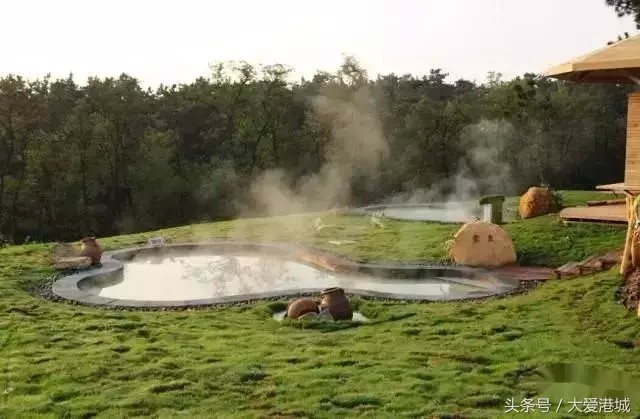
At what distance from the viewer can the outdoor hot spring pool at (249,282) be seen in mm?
8492

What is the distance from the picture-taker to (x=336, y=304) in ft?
23.8

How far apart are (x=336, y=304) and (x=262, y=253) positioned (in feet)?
18.4

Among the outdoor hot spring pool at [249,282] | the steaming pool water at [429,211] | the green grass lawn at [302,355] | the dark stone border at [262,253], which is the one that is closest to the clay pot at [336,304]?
the green grass lawn at [302,355]

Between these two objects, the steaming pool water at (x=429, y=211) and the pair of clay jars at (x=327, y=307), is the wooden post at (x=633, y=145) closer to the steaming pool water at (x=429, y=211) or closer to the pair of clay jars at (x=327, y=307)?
the pair of clay jars at (x=327, y=307)

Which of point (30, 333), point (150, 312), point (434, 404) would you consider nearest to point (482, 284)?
point (150, 312)

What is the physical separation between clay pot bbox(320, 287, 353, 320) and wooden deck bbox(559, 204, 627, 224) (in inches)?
230

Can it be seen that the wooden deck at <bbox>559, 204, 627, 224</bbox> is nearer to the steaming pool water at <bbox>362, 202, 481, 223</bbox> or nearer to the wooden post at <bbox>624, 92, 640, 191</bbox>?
the wooden post at <bbox>624, 92, 640, 191</bbox>

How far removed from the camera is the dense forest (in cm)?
2475

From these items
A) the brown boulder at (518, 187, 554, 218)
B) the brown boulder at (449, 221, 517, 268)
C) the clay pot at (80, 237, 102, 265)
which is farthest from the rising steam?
the brown boulder at (449, 221, 517, 268)

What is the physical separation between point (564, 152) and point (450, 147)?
14.6 ft

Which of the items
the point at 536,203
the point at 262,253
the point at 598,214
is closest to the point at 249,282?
the point at 262,253

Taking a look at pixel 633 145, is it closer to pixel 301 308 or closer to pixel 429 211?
pixel 301 308

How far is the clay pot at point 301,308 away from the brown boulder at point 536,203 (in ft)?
25.0

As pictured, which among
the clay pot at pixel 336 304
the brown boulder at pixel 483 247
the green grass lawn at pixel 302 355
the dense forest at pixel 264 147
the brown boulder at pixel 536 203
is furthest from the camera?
the dense forest at pixel 264 147
